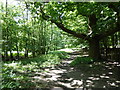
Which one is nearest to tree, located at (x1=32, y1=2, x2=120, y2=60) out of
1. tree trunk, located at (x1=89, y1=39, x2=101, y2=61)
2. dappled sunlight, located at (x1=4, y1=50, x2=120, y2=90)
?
tree trunk, located at (x1=89, y1=39, x2=101, y2=61)

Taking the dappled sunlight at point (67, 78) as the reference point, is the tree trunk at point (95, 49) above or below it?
above

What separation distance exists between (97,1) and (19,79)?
5273mm

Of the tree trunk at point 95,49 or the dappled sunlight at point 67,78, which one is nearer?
the dappled sunlight at point 67,78

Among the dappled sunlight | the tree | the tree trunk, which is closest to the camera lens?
the dappled sunlight

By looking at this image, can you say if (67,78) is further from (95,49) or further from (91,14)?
(95,49)

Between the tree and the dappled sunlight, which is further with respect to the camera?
the tree

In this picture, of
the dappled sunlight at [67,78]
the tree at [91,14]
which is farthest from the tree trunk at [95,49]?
the dappled sunlight at [67,78]

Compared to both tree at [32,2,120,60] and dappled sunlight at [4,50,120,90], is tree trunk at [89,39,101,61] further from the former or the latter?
dappled sunlight at [4,50,120,90]

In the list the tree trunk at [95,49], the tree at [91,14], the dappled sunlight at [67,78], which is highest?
the tree at [91,14]

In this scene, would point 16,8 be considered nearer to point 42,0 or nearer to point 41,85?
point 42,0

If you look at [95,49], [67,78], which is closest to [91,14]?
[95,49]

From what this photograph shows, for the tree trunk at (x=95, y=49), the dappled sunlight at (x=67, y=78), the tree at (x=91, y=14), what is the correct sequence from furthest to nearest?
the tree trunk at (x=95, y=49), the tree at (x=91, y=14), the dappled sunlight at (x=67, y=78)

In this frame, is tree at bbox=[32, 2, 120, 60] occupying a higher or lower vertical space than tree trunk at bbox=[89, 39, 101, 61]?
higher

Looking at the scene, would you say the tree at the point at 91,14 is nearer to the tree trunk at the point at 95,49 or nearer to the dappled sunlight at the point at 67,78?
the tree trunk at the point at 95,49
